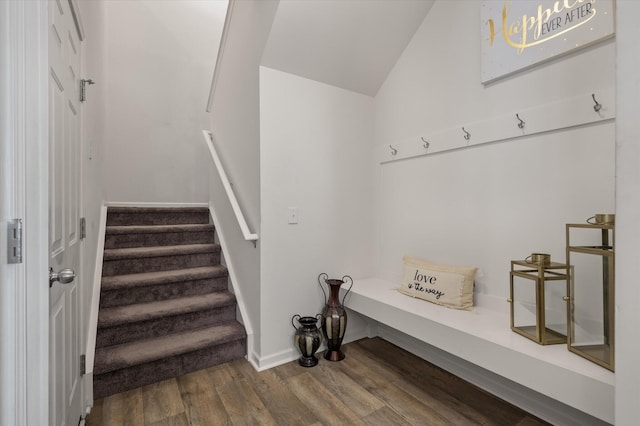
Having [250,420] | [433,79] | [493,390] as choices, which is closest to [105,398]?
[250,420]

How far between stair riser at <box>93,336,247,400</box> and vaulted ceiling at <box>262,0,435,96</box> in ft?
6.84

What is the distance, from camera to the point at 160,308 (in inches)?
91.4

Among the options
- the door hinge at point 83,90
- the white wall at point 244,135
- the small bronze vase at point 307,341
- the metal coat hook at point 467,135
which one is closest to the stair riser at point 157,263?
the white wall at point 244,135

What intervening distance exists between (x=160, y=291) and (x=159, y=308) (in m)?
0.22

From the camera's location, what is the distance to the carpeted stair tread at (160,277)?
2.35m

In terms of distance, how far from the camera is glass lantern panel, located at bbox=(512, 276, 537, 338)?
169 cm

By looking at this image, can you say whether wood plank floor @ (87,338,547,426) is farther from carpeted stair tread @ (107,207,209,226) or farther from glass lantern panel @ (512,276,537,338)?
carpeted stair tread @ (107,207,209,226)

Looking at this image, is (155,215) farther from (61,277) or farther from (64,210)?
(61,277)

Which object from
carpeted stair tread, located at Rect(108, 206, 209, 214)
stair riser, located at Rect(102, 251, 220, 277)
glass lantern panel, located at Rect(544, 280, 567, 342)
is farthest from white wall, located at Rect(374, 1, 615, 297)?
carpeted stair tread, located at Rect(108, 206, 209, 214)

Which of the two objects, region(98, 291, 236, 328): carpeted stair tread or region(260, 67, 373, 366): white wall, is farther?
region(260, 67, 373, 366): white wall

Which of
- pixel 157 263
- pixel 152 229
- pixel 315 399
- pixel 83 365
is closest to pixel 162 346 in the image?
pixel 83 365

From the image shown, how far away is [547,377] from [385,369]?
3.58ft

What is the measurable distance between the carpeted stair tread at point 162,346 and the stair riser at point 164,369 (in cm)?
5

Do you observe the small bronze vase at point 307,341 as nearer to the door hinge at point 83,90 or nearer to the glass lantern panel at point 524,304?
the glass lantern panel at point 524,304
